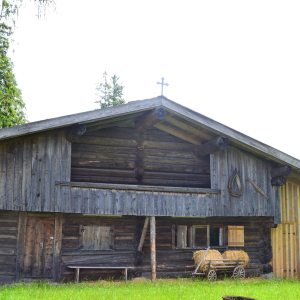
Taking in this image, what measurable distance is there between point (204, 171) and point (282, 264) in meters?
5.22

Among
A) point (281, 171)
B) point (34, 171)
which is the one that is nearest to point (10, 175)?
point (34, 171)

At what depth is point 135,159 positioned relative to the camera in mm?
14797

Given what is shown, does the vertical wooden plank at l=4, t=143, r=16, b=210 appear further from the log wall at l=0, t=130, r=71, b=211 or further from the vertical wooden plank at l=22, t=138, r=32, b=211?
the vertical wooden plank at l=22, t=138, r=32, b=211

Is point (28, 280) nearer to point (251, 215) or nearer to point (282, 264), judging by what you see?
point (251, 215)

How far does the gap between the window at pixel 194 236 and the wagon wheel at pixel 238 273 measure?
1.41 meters

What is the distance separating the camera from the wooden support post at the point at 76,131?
12.8 metres

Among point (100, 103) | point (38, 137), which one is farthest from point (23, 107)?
point (38, 137)

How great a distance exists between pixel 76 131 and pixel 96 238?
4.07 meters

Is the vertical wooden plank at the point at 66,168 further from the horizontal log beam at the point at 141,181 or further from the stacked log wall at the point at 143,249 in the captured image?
the stacked log wall at the point at 143,249

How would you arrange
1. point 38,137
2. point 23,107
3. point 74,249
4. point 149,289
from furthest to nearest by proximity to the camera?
point 23,107
point 74,249
point 38,137
point 149,289

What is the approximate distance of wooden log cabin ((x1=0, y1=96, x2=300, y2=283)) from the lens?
12.7m

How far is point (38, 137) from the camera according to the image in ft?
41.9

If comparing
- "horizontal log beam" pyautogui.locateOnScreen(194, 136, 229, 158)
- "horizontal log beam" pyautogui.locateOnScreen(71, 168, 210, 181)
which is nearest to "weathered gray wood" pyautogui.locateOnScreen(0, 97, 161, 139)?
"horizontal log beam" pyautogui.locateOnScreen(71, 168, 210, 181)

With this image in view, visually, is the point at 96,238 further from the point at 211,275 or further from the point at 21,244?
the point at 211,275
